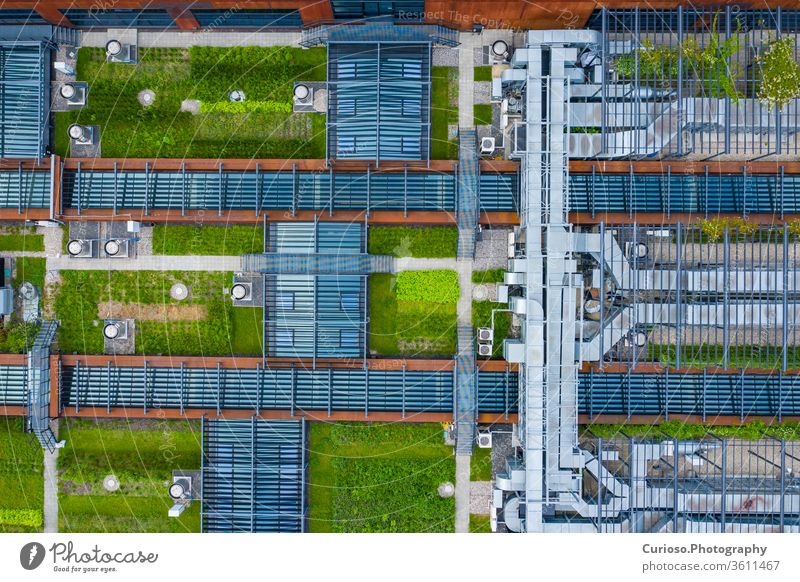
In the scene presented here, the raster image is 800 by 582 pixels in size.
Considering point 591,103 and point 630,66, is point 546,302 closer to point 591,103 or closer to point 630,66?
point 591,103

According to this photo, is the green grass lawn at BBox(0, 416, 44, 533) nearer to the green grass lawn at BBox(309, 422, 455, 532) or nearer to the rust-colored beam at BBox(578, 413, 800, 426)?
the green grass lawn at BBox(309, 422, 455, 532)

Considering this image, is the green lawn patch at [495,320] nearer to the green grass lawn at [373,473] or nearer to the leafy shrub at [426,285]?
the leafy shrub at [426,285]

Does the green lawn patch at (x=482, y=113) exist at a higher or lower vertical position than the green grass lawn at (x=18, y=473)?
higher

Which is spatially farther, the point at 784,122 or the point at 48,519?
the point at 48,519

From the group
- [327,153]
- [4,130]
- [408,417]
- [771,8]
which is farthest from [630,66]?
[4,130]

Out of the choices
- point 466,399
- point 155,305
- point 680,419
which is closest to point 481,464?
point 466,399

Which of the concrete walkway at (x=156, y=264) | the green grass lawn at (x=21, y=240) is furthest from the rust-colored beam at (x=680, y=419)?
the green grass lawn at (x=21, y=240)
